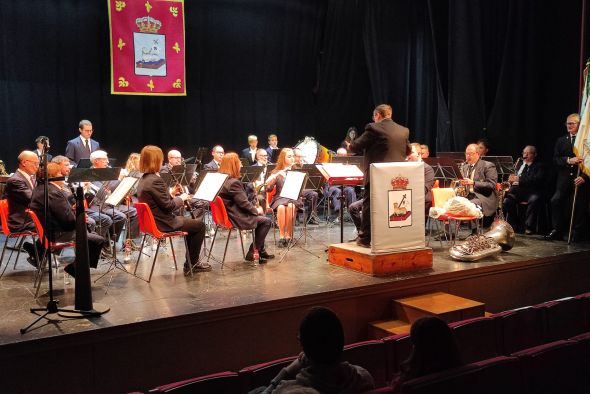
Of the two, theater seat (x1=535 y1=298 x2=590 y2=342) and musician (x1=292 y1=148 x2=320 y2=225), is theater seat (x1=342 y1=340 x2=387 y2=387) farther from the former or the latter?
musician (x1=292 y1=148 x2=320 y2=225)

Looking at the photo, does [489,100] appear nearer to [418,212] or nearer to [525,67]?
[525,67]

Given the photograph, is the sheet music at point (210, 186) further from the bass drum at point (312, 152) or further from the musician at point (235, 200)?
the bass drum at point (312, 152)

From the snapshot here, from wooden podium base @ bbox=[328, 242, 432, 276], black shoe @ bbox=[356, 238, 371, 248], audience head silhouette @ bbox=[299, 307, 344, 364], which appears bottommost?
wooden podium base @ bbox=[328, 242, 432, 276]

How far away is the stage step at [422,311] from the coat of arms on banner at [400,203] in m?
0.78

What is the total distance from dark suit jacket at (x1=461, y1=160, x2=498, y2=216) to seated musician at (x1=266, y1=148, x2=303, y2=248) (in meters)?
2.48

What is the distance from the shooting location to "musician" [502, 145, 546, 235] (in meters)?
8.23

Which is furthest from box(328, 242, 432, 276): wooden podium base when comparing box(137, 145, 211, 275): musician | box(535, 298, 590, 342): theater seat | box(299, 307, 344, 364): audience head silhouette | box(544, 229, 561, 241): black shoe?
box(299, 307, 344, 364): audience head silhouette

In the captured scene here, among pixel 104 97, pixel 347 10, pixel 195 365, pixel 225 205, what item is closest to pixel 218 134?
pixel 104 97

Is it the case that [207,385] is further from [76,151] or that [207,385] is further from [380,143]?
[76,151]

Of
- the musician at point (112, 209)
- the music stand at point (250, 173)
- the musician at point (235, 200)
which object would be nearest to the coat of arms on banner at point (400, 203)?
the musician at point (235, 200)

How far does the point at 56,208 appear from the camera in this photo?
5254 millimetres

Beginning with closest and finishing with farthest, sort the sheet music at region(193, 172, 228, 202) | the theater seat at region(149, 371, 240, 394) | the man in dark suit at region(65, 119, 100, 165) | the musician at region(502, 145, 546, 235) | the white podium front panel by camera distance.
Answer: the theater seat at region(149, 371, 240, 394), the white podium front panel, the sheet music at region(193, 172, 228, 202), the musician at region(502, 145, 546, 235), the man in dark suit at region(65, 119, 100, 165)

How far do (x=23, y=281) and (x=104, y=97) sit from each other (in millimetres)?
6353

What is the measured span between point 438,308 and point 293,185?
229 centimetres
